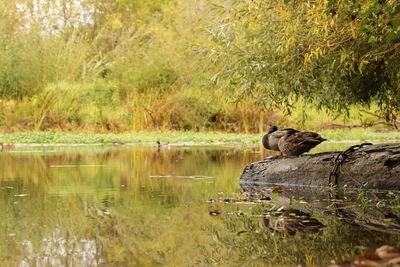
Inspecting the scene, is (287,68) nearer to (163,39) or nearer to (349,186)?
(349,186)

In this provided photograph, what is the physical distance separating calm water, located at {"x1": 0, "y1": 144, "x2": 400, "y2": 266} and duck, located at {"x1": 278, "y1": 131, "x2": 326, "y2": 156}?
0.83 metres

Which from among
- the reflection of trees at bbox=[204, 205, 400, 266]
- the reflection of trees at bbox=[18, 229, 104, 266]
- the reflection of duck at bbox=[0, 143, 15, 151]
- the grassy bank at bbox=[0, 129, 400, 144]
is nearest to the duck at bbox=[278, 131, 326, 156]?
the reflection of trees at bbox=[204, 205, 400, 266]

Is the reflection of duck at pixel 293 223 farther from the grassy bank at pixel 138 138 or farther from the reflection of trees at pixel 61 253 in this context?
the grassy bank at pixel 138 138

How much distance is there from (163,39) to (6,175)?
19.0 m

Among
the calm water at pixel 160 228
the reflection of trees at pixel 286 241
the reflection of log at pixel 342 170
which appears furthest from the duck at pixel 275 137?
the reflection of trees at pixel 286 241

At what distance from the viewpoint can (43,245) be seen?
15.2 feet

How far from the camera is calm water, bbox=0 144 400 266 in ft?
13.8

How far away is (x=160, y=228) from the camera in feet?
17.5

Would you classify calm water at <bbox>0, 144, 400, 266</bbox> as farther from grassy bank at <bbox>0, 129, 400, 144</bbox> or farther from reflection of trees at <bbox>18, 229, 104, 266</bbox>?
grassy bank at <bbox>0, 129, 400, 144</bbox>

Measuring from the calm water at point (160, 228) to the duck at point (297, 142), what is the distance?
2.72ft

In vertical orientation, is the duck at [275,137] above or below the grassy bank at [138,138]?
above

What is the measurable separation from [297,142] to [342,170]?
1.01m

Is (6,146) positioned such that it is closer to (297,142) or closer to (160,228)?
(297,142)

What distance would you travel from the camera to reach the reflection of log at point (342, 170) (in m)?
7.62
